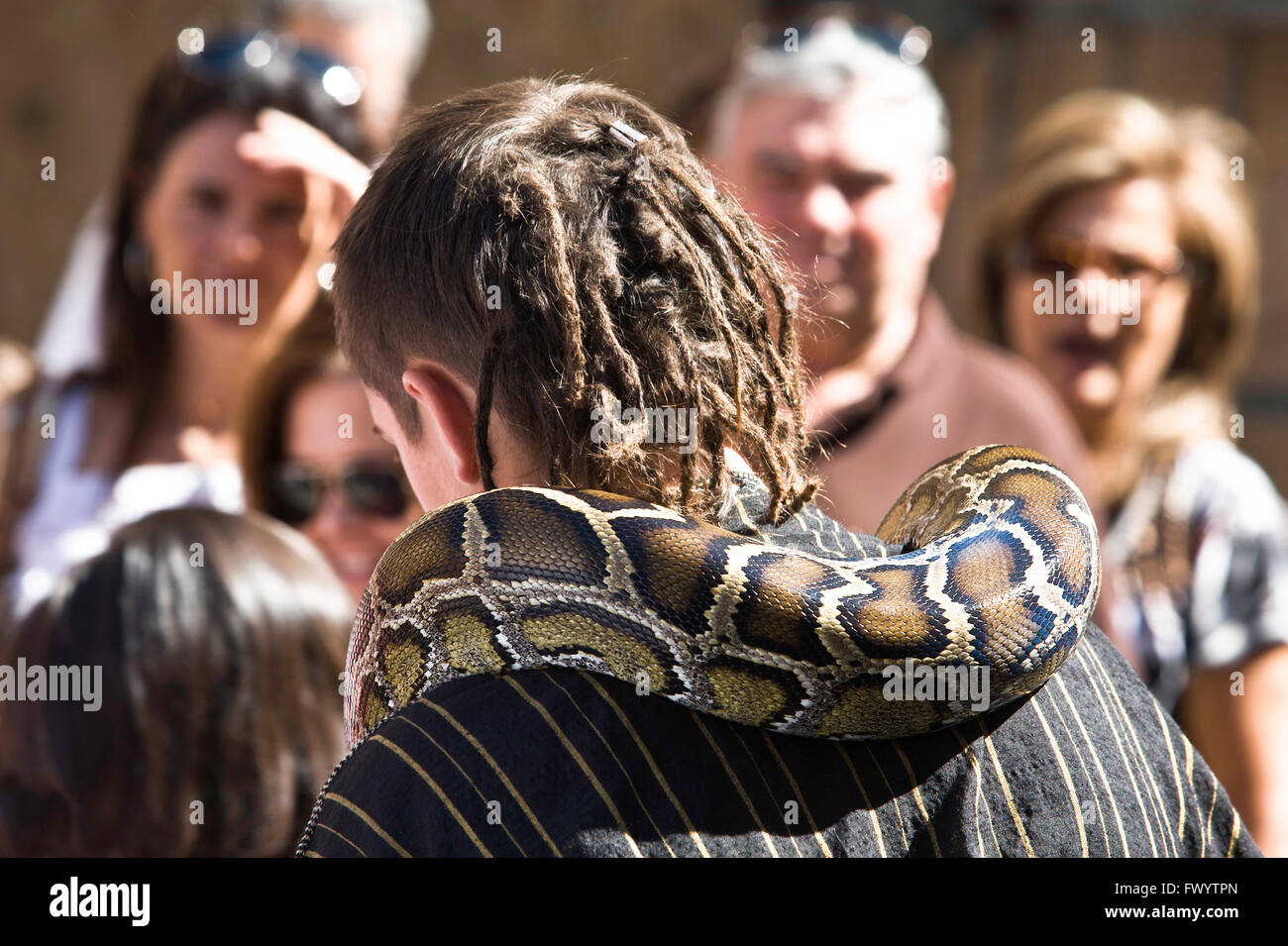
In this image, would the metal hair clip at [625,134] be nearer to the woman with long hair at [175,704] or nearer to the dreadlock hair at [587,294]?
the dreadlock hair at [587,294]

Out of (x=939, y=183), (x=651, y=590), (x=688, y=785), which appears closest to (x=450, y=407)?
(x=651, y=590)

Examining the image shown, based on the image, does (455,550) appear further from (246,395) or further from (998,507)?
(246,395)

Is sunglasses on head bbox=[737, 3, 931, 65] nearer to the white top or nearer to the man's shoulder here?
the white top

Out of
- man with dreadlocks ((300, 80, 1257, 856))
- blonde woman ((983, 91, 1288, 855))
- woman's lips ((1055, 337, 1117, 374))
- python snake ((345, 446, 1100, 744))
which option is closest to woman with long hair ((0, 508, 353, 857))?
man with dreadlocks ((300, 80, 1257, 856))

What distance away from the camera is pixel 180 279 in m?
3.70

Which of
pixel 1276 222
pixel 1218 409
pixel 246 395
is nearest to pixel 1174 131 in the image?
pixel 1218 409

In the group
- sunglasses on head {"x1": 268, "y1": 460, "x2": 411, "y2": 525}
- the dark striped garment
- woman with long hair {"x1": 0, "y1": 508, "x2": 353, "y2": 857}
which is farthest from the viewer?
sunglasses on head {"x1": 268, "y1": 460, "x2": 411, "y2": 525}

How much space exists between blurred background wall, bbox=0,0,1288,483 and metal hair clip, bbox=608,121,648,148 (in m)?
4.46

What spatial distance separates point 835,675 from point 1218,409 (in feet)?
11.0

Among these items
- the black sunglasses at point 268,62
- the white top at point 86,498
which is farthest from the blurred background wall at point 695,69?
the white top at point 86,498

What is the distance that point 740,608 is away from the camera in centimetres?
139

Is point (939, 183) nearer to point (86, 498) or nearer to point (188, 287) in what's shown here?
point (188, 287)

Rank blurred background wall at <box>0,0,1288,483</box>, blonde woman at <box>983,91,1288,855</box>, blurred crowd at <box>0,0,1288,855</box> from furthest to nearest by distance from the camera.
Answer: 1. blurred background wall at <box>0,0,1288,483</box>
2. blonde woman at <box>983,91,1288,855</box>
3. blurred crowd at <box>0,0,1288,855</box>

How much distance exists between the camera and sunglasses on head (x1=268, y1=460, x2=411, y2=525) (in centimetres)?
321
